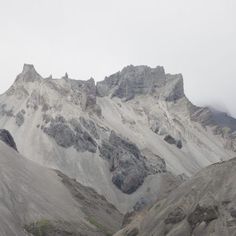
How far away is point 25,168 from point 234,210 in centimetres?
11531

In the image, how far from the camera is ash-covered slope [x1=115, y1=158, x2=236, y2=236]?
3369 inches

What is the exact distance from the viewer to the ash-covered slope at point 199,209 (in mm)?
85562

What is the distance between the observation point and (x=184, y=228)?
88.6 metres

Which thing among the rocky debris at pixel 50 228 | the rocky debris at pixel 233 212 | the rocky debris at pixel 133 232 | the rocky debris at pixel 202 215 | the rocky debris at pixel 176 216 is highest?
the rocky debris at pixel 50 228

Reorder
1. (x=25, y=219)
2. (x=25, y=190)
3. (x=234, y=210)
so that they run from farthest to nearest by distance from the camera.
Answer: (x=25, y=190), (x=25, y=219), (x=234, y=210)

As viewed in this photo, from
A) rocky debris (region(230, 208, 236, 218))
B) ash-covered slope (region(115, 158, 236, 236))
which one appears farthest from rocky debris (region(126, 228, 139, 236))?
rocky debris (region(230, 208, 236, 218))

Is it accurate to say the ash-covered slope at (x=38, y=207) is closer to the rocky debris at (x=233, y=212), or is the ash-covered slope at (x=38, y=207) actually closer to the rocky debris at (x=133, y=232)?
the rocky debris at (x=133, y=232)

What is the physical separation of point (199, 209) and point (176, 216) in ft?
18.5

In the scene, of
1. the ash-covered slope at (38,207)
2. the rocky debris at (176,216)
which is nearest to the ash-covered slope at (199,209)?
the rocky debris at (176,216)

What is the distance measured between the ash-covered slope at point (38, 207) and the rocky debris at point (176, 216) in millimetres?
45355

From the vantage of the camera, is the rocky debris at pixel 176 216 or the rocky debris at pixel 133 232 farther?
the rocky debris at pixel 133 232

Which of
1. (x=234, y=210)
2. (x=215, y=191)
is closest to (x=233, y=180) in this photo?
(x=215, y=191)

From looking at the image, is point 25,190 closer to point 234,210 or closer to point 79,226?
point 79,226

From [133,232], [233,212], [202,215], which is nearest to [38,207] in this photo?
[133,232]
